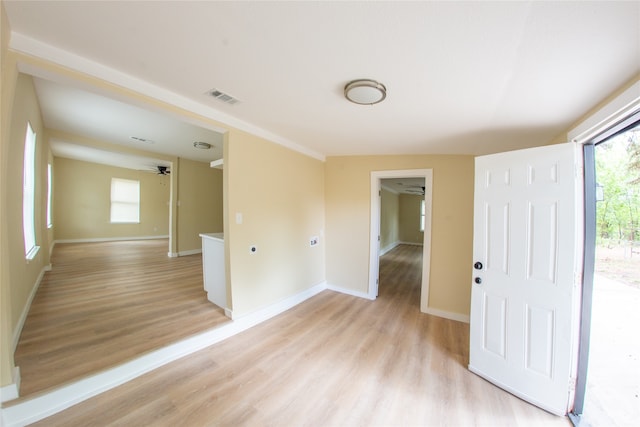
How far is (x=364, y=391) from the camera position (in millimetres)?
1809

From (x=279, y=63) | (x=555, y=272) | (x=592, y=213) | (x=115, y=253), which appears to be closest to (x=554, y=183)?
(x=592, y=213)

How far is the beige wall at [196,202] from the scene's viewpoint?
6.02 metres

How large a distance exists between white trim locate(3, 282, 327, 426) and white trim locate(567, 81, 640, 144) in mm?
3473

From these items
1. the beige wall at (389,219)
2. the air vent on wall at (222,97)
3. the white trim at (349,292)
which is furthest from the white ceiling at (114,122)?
the beige wall at (389,219)

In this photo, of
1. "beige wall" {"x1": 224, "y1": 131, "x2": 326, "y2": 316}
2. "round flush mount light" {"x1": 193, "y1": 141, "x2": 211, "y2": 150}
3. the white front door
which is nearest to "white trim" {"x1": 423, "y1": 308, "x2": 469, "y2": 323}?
the white front door

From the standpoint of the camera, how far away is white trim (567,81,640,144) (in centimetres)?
129

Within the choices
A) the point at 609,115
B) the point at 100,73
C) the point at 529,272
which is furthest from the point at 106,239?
the point at 609,115

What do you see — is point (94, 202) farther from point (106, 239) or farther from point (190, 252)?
point (190, 252)

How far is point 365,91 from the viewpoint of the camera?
1651mm

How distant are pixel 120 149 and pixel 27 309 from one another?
3343mm

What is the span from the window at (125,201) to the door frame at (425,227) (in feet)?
30.0

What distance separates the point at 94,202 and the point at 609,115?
1139cm

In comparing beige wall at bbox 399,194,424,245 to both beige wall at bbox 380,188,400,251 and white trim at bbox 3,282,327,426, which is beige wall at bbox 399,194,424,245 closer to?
beige wall at bbox 380,188,400,251

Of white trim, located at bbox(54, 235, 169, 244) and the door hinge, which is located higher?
→ the door hinge
